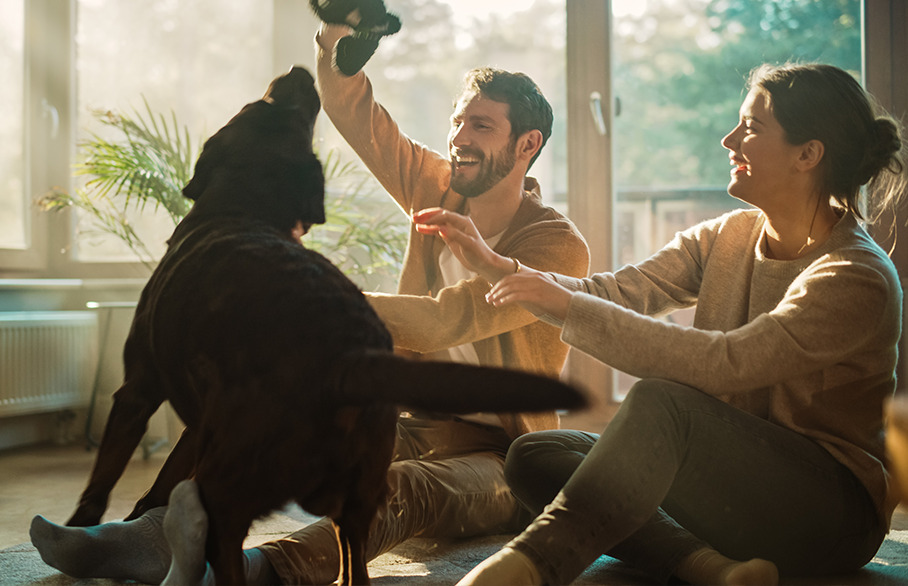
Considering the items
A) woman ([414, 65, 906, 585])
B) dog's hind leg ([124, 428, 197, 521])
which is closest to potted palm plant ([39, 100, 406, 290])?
dog's hind leg ([124, 428, 197, 521])

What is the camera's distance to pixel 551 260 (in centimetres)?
164

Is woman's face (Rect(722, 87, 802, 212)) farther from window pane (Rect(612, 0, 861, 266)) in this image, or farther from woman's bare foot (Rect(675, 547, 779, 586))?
window pane (Rect(612, 0, 861, 266))

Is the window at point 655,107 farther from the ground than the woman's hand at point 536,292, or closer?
farther from the ground

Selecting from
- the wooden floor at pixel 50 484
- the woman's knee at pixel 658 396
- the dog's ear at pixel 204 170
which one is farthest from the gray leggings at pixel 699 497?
the wooden floor at pixel 50 484

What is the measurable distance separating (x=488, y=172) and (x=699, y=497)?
0.85m

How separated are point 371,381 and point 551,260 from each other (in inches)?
33.6

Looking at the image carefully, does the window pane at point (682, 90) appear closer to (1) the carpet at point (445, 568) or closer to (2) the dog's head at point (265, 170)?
(1) the carpet at point (445, 568)

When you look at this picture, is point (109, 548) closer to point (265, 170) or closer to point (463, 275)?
point (265, 170)

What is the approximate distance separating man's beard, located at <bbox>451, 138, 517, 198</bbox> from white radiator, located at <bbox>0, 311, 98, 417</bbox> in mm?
2019

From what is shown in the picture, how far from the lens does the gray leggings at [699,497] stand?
3.55 ft

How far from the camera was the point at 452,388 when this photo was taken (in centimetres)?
83

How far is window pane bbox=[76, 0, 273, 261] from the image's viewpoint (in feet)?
10.8

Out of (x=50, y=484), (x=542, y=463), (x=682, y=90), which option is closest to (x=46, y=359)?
(x=50, y=484)

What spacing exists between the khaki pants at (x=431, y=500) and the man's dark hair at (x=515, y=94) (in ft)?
2.23
